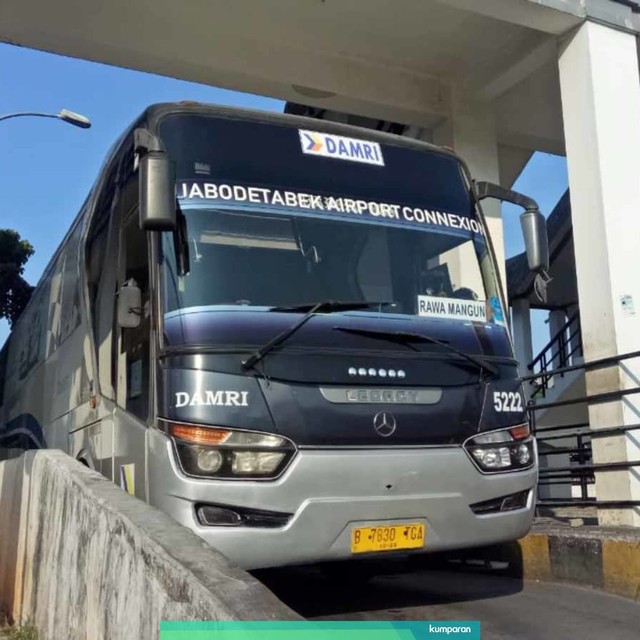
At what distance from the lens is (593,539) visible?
529 cm

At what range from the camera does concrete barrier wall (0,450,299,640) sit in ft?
8.82

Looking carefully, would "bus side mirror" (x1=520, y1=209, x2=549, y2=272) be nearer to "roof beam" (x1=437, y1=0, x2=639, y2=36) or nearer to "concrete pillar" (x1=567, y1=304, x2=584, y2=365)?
"roof beam" (x1=437, y1=0, x2=639, y2=36)

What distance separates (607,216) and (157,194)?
468 cm

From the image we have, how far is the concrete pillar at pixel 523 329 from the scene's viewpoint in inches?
653

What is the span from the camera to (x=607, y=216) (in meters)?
7.15

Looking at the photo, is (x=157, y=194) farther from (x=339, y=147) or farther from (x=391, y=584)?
(x=391, y=584)

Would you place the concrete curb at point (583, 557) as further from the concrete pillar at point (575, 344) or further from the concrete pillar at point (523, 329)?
the concrete pillar at point (523, 329)

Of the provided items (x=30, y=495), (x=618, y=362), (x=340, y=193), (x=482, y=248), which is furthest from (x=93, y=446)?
(x=618, y=362)

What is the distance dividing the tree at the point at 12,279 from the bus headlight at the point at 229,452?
19.9m

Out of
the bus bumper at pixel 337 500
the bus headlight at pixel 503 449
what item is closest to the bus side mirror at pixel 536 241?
the bus headlight at pixel 503 449

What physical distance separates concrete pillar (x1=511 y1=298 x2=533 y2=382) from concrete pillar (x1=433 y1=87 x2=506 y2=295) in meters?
7.13

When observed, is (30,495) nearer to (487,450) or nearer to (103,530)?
(103,530)

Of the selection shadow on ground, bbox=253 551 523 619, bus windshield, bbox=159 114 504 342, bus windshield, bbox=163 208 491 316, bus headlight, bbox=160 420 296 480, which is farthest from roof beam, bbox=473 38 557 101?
bus headlight, bbox=160 420 296 480

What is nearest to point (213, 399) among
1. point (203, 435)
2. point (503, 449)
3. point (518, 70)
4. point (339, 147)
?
point (203, 435)
